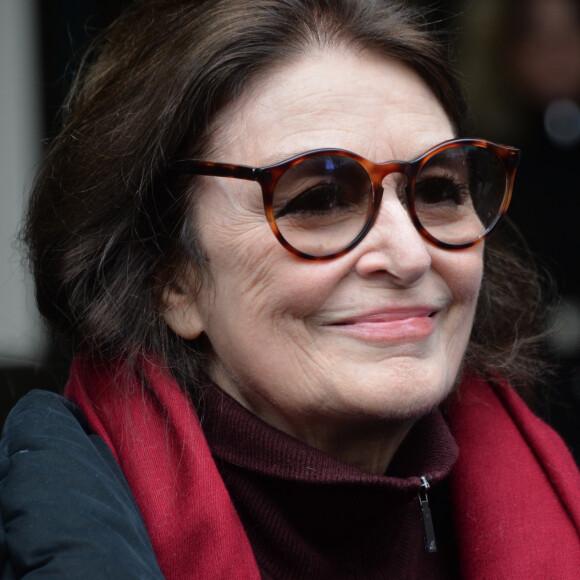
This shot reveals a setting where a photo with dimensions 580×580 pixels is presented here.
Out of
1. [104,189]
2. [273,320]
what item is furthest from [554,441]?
[104,189]

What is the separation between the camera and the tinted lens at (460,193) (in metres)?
1.87

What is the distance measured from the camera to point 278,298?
1.77 meters

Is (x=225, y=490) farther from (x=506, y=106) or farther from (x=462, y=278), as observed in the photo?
(x=506, y=106)

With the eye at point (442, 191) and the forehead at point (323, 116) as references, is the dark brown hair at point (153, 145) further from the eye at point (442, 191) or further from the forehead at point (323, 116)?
the eye at point (442, 191)

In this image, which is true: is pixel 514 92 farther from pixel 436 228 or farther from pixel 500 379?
pixel 436 228

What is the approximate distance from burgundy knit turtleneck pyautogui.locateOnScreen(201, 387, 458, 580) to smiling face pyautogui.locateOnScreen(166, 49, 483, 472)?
3.6 inches

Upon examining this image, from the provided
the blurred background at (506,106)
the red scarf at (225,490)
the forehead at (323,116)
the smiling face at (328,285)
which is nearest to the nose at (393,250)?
the smiling face at (328,285)

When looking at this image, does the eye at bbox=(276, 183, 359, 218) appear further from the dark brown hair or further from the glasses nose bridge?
the dark brown hair

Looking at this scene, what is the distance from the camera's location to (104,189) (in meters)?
1.94

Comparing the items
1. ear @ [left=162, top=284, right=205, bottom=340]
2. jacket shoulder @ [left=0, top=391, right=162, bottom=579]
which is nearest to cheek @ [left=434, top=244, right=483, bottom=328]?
ear @ [left=162, top=284, right=205, bottom=340]

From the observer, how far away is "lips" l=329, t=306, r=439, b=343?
1.77 m

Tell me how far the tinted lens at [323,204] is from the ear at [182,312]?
300mm

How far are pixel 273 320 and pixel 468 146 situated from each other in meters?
0.56

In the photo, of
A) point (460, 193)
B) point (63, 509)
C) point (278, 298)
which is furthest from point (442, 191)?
point (63, 509)
